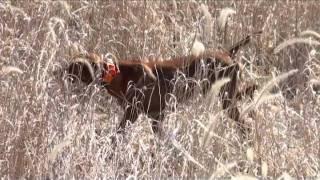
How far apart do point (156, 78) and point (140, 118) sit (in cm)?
25

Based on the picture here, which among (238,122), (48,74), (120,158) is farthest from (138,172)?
(48,74)

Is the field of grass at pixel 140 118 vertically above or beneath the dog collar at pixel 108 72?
beneath

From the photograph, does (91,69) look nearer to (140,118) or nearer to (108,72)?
(108,72)

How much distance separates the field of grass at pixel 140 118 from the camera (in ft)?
11.1

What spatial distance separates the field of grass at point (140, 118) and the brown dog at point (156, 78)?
2.8 inches

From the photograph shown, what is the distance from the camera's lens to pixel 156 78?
412cm

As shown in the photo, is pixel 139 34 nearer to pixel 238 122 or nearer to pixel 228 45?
pixel 228 45

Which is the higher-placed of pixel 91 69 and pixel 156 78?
pixel 91 69

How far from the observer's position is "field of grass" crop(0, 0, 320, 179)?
11.1 feet

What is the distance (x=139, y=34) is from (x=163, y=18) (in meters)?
0.49

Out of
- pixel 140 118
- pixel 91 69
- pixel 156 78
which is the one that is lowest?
pixel 140 118

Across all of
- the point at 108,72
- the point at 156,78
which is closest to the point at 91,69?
the point at 108,72

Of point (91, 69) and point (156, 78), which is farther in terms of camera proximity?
point (156, 78)

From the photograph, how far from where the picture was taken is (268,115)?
3891 millimetres
